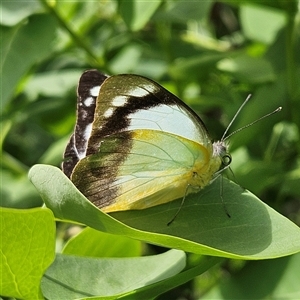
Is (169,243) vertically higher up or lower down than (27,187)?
higher up

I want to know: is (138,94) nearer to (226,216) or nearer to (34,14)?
(226,216)

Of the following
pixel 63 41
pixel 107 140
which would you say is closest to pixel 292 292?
pixel 107 140

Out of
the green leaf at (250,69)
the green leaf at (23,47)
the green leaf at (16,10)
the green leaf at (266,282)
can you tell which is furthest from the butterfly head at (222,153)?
the green leaf at (16,10)

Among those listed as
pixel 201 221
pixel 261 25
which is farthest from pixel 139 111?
pixel 261 25

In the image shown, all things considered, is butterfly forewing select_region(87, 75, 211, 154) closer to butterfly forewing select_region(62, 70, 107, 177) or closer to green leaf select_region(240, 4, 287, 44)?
butterfly forewing select_region(62, 70, 107, 177)

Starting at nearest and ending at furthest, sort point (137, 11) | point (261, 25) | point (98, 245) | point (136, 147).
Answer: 1. point (98, 245)
2. point (136, 147)
3. point (137, 11)
4. point (261, 25)

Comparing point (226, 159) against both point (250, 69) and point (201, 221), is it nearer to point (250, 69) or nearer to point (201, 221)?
point (201, 221)
